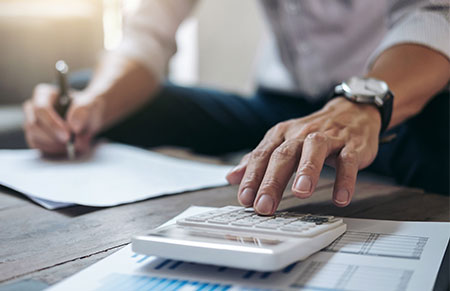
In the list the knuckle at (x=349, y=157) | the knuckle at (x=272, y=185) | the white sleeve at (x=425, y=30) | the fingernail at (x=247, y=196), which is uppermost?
the white sleeve at (x=425, y=30)

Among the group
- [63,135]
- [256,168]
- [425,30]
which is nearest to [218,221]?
[256,168]

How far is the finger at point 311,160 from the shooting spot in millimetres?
515

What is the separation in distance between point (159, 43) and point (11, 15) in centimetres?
98

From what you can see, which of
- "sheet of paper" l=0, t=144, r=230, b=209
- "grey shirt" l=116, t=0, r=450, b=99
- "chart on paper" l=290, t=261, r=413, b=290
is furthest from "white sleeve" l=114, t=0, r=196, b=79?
"chart on paper" l=290, t=261, r=413, b=290

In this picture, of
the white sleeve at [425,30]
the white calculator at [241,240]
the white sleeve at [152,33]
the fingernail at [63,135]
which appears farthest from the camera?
the white sleeve at [152,33]

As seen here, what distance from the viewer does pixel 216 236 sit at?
418 mm

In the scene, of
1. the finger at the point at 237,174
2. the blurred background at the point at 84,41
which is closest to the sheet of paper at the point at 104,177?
the finger at the point at 237,174

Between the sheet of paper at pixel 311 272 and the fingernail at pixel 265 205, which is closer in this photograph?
the sheet of paper at pixel 311 272

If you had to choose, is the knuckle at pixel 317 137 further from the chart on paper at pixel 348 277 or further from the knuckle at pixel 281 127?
the chart on paper at pixel 348 277

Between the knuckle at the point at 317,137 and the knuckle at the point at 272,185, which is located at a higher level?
the knuckle at the point at 317,137

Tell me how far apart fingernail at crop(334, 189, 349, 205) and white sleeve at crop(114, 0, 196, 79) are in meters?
0.89

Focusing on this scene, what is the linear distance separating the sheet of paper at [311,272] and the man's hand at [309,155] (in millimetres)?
79

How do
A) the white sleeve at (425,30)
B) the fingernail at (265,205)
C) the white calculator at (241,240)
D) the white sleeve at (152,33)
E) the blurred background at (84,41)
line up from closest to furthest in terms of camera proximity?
the white calculator at (241,240) → the fingernail at (265,205) → the white sleeve at (425,30) → the white sleeve at (152,33) → the blurred background at (84,41)

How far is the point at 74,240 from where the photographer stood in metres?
0.53
